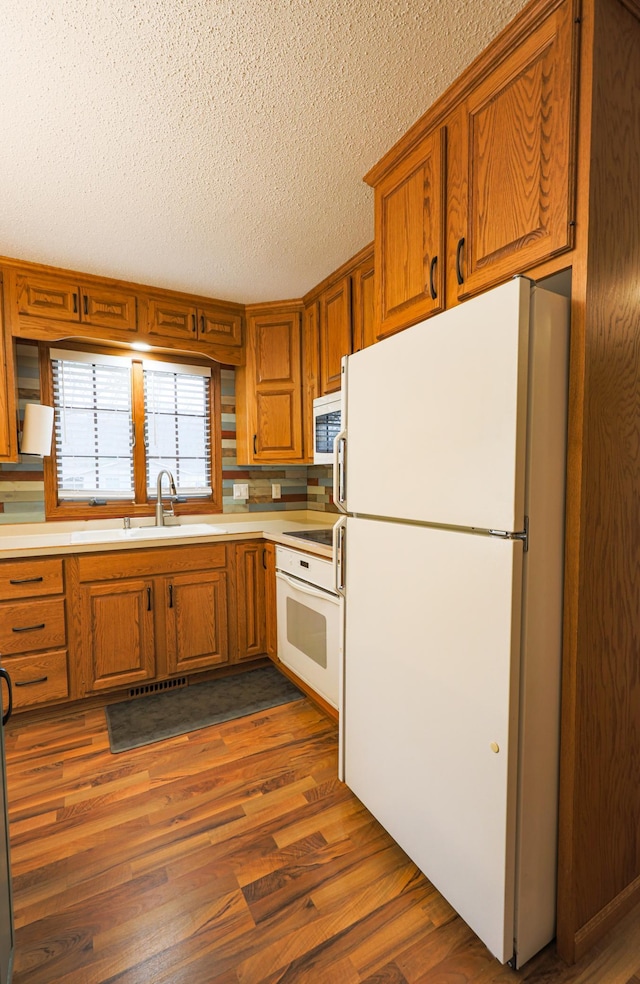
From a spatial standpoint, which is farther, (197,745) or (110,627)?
(110,627)

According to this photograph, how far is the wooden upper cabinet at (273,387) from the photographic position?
297 cm

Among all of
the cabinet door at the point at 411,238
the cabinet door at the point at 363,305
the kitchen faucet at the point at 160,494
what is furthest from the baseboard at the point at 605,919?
the kitchen faucet at the point at 160,494

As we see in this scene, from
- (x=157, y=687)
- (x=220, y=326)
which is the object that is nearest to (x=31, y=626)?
(x=157, y=687)

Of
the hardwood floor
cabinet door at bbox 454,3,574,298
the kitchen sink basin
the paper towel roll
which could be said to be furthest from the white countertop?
cabinet door at bbox 454,3,574,298

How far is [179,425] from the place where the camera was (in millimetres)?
3102

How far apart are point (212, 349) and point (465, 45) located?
81.9 inches

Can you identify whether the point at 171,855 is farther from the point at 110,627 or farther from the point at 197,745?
the point at 110,627

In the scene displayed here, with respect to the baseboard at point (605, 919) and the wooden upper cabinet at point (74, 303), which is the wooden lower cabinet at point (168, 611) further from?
the baseboard at point (605, 919)

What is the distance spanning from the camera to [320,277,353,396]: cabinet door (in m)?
2.48

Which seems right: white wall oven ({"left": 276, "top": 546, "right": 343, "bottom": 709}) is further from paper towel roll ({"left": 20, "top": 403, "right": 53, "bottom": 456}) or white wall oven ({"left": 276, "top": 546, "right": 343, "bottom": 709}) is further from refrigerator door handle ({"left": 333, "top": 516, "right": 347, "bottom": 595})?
paper towel roll ({"left": 20, "top": 403, "right": 53, "bottom": 456})

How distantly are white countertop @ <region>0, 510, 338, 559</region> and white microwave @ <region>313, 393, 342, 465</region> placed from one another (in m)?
0.53

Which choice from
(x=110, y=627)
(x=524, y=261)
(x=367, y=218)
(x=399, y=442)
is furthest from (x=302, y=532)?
(x=524, y=261)

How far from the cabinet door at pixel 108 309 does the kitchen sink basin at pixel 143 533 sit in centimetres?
124

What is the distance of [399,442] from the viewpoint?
4.43 feet
